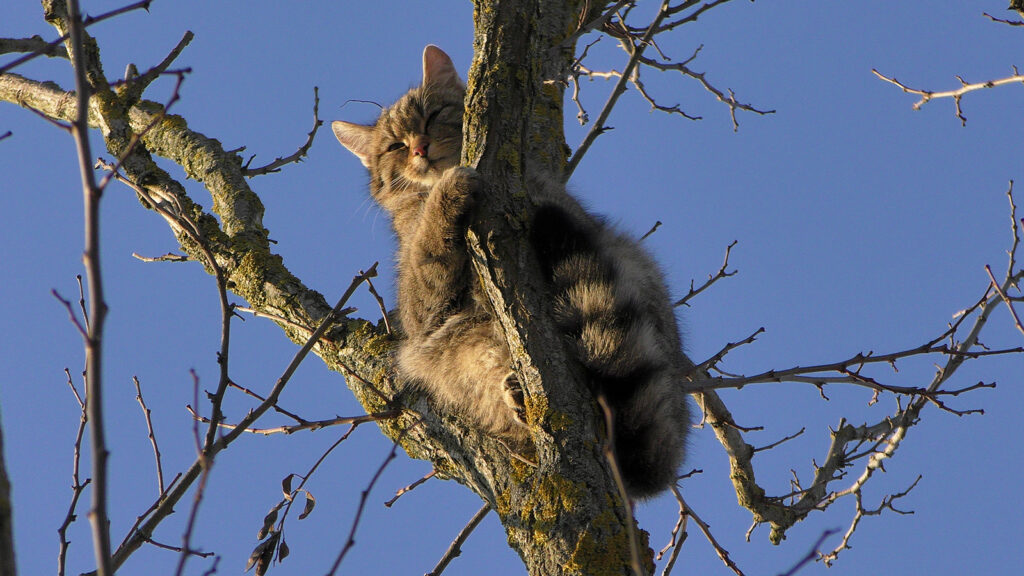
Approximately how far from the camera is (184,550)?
4.89 feet

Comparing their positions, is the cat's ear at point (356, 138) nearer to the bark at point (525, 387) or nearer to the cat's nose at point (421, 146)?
the cat's nose at point (421, 146)

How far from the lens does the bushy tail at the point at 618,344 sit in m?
2.80

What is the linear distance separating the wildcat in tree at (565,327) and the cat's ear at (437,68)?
179 cm

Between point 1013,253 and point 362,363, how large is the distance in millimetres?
2952

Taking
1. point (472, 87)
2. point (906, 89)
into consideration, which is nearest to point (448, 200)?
point (472, 87)

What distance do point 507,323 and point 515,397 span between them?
454 mm

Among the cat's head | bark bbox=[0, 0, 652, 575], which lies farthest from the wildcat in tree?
the cat's head

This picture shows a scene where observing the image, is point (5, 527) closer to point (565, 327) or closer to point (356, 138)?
point (565, 327)

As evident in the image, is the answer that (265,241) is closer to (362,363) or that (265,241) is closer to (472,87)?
(362,363)

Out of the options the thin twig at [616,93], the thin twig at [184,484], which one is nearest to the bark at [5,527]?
the thin twig at [184,484]

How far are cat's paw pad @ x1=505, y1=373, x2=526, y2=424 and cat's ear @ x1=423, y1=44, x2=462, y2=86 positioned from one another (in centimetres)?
282

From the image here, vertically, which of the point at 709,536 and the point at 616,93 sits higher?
the point at 616,93

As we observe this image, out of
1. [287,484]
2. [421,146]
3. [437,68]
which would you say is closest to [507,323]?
[287,484]

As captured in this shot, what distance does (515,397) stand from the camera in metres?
2.86
